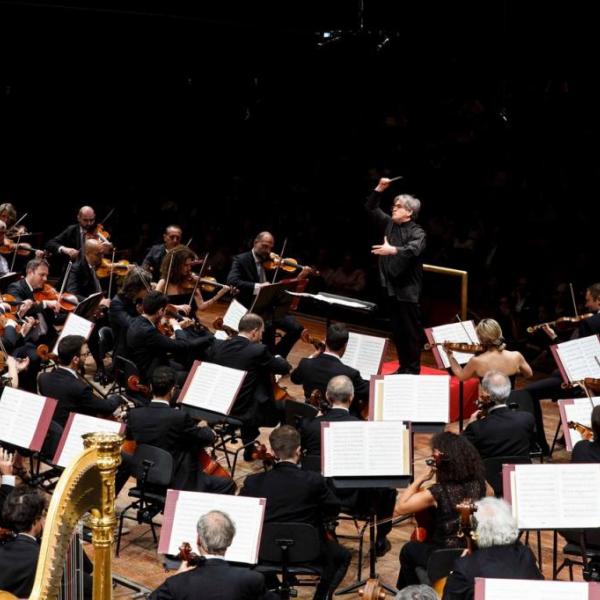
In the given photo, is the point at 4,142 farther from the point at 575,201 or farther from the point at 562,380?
the point at 562,380

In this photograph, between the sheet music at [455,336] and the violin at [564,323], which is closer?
the sheet music at [455,336]

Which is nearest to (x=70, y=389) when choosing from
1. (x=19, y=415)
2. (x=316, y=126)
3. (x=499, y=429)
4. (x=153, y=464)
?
(x=19, y=415)

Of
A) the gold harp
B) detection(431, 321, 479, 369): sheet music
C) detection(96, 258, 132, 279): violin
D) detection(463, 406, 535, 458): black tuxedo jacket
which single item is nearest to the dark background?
detection(431, 321, 479, 369): sheet music

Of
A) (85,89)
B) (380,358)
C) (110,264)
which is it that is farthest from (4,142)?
(380,358)

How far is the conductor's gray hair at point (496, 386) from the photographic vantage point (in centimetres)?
704

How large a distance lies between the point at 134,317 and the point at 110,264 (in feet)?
6.35

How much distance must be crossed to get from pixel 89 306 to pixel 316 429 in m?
3.38

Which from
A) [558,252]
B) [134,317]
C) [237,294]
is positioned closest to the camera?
[134,317]

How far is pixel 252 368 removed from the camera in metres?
8.27

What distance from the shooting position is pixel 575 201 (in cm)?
1303

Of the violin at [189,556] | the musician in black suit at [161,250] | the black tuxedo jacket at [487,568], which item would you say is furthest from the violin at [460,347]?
the violin at [189,556]

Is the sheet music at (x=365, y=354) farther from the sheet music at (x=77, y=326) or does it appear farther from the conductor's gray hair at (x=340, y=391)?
the sheet music at (x=77, y=326)

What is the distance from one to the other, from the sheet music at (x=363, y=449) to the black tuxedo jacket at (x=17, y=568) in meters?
1.87

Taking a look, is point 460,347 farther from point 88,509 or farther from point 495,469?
point 88,509
